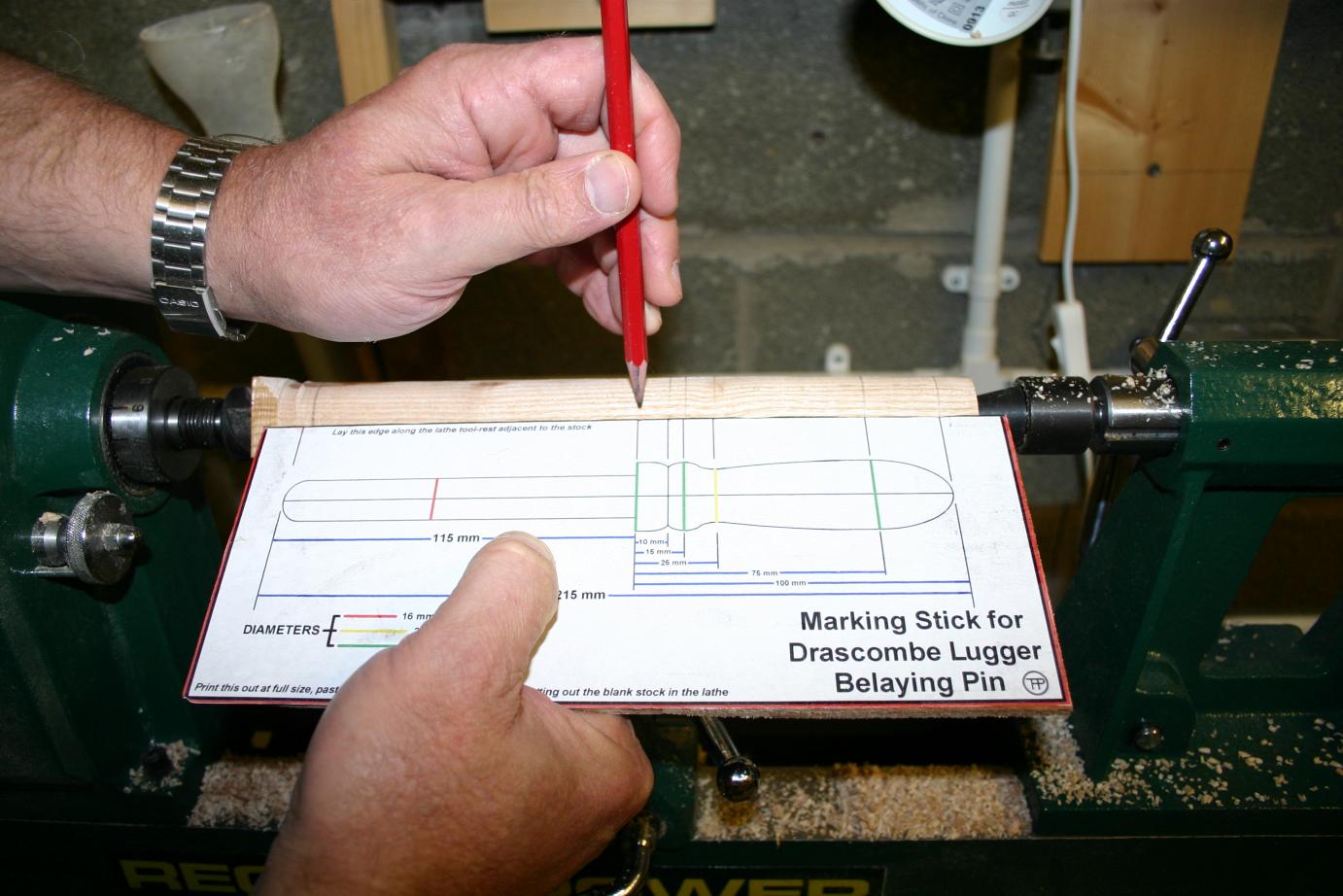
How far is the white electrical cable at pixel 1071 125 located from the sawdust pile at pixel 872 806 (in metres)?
0.85

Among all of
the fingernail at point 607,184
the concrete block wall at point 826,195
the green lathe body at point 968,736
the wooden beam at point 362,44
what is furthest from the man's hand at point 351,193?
the concrete block wall at point 826,195

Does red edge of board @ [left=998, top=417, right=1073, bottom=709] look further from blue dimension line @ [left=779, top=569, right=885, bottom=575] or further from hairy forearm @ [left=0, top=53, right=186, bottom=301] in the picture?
hairy forearm @ [left=0, top=53, right=186, bottom=301]

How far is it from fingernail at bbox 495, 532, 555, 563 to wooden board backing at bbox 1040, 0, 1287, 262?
3.70 feet

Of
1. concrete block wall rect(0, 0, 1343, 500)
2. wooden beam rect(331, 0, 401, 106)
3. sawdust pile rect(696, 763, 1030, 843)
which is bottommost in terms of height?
sawdust pile rect(696, 763, 1030, 843)

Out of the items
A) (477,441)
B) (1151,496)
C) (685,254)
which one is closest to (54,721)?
(477,441)

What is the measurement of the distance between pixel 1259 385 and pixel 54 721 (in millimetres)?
1102

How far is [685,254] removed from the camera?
5.03ft

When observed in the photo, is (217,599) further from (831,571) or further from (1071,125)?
(1071,125)

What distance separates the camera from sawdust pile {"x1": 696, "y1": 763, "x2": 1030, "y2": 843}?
83 centimetres

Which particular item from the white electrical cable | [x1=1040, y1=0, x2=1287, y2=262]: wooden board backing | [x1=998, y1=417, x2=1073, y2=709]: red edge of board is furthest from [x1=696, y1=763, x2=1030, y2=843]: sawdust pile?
[x1=1040, y1=0, x2=1287, y2=262]: wooden board backing

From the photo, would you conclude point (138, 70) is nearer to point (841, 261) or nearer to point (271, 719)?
point (271, 719)

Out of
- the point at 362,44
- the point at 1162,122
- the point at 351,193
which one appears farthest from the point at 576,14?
the point at 1162,122

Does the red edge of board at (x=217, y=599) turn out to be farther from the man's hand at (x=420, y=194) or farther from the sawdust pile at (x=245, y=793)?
the sawdust pile at (x=245, y=793)

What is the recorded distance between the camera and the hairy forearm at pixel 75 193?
2.46 ft
